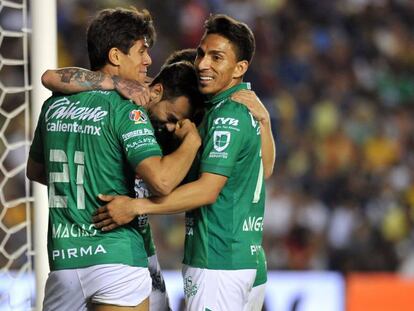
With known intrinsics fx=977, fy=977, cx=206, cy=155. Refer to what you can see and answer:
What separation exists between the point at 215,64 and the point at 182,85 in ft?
0.83

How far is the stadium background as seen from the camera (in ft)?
32.9

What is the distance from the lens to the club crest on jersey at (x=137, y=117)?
3.97m

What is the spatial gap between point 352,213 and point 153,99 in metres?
6.07

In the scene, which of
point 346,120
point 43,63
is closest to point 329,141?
point 346,120

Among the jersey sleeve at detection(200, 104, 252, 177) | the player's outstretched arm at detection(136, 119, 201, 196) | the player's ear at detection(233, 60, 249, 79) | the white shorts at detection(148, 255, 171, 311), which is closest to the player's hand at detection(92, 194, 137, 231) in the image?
the player's outstretched arm at detection(136, 119, 201, 196)

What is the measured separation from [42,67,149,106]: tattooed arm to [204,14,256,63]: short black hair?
1.34 feet

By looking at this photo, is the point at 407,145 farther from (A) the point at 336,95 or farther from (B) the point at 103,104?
(B) the point at 103,104

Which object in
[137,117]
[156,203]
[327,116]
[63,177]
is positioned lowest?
[156,203]

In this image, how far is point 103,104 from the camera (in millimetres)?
4020

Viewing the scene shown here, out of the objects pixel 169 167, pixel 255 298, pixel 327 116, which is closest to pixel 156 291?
pixel 255 298

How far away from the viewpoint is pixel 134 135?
3938mm

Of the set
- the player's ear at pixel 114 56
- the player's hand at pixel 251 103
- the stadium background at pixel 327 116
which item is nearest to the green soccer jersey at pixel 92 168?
the player's ear at pixel 114 56

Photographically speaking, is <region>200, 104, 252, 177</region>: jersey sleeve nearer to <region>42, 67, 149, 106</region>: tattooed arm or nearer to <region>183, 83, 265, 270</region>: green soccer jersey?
<region>183, 83, 265, 270</region>: green soccer jersey

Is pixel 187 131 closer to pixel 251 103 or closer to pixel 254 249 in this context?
pixel 251 103
